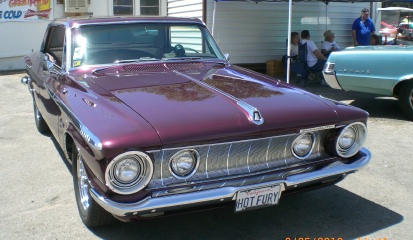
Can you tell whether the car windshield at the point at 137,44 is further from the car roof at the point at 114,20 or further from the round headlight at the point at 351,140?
the round headlight at the point at 351,140

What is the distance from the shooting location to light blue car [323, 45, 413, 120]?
21.5 feet

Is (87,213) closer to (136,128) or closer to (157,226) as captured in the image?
(157,226)

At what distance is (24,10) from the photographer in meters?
13.1

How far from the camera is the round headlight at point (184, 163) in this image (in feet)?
9.59

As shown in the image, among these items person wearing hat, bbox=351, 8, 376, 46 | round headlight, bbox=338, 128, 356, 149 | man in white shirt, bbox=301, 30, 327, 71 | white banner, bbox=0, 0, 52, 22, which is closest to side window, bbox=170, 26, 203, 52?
round headlight, bbox=338, 128, 356, 149

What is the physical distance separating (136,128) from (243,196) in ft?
2.72

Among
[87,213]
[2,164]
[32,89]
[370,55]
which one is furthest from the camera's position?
[370,55]

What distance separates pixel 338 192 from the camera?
13.8ft

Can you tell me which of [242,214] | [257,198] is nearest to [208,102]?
[257,198]

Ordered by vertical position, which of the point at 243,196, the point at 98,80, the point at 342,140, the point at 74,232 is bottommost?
the point at 74,232

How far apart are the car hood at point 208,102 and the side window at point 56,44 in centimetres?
86

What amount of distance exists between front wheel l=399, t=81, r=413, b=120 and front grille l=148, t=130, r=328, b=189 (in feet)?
Result: 13.2

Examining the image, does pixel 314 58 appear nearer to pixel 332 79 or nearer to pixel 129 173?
pixel 332 79

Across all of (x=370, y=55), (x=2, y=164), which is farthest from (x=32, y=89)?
(x=370, y=55)
